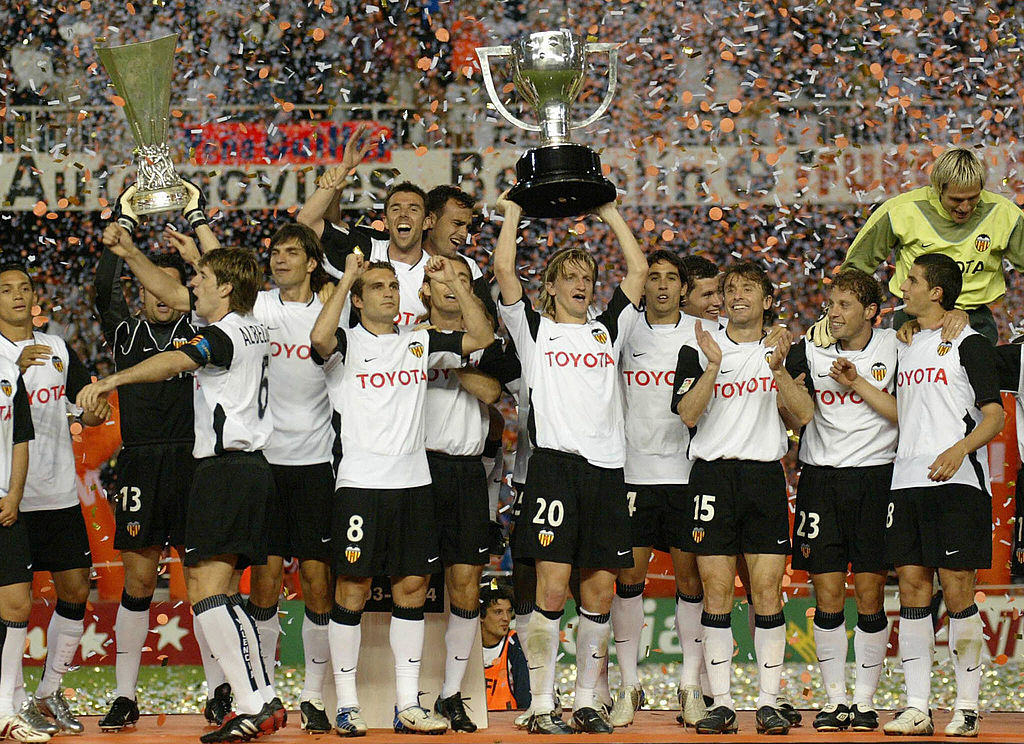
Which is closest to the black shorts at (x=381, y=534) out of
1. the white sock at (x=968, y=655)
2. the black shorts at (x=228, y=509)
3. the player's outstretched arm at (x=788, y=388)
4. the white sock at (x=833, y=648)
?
the black shorts at (x=228, y=509)

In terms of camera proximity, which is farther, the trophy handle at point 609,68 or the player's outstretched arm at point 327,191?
the player's outstretched arm at point 327,191

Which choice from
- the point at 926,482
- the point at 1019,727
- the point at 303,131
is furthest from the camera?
the point at 303,131

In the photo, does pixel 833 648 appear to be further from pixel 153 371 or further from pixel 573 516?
pixel 153 371

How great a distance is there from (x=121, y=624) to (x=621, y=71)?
20.6 feet

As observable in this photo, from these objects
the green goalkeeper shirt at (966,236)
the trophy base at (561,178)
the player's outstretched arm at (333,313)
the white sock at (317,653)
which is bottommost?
the white sock at (317,653)

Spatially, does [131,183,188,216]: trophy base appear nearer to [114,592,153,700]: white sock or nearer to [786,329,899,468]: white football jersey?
[114,592,153,700]: white sock

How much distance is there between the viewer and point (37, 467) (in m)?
4.79

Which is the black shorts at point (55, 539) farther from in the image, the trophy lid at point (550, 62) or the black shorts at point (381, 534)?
the trophy lid at point (550, 62)

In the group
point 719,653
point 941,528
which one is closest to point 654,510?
point 719,653

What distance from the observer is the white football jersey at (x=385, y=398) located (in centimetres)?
451

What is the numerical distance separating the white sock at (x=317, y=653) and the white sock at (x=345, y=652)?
209 millimetres

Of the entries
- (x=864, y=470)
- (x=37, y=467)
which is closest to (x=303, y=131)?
(x=37, y=467)

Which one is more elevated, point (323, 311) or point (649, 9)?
point (649, 9)

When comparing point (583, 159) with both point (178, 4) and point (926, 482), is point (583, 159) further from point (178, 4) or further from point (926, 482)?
point (178, 4)
